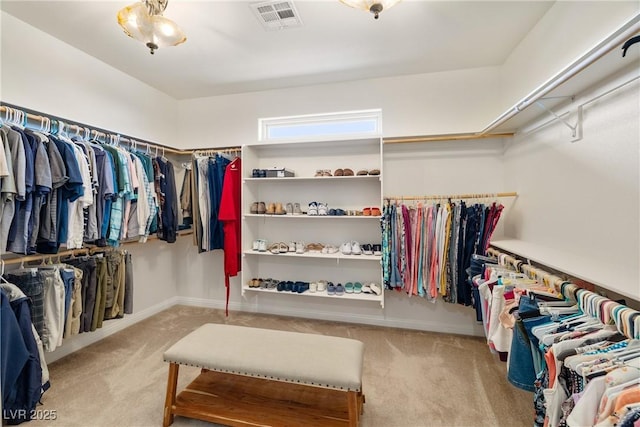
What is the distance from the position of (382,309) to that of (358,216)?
3.58ft

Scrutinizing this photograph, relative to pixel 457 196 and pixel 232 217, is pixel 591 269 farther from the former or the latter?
pixel 232 217

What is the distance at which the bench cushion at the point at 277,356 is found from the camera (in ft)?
4.63

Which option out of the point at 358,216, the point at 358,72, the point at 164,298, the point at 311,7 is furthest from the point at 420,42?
the point at 164,298

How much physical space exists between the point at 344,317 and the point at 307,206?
133 cm

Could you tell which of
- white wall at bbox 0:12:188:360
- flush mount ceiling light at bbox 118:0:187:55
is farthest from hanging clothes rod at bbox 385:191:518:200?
white wall at bbox 0:12:188:360

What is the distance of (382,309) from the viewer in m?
3.00

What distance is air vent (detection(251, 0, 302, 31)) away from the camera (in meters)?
1.89

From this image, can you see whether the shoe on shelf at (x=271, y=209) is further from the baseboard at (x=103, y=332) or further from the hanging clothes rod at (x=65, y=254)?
the baseboard at (x=103, y=332)

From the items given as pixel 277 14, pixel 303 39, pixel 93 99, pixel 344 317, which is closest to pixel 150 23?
pixel 277 14

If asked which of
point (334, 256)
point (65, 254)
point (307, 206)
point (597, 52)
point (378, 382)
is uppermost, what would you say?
point (597, 52)

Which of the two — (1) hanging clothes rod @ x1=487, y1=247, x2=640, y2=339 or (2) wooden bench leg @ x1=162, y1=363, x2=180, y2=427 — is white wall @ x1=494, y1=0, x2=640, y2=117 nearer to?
(1) hanging clothes rod @ x1=487, y1=247, x2=640, y2=339

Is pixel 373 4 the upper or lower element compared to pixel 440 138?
upper

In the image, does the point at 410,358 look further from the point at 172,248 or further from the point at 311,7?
the point at 172,248

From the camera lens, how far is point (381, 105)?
2.96m
